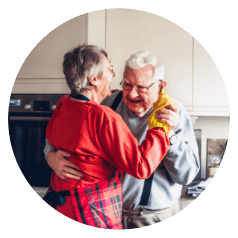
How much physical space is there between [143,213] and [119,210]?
0.31 feet

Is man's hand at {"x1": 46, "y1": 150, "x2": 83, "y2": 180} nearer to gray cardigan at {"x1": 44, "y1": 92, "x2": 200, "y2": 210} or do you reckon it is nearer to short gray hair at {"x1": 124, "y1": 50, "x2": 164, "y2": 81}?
gray cardigan at {"x1": 44, "y1": 92, "x2": 200, "y2": 210}

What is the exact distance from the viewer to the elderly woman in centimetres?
102

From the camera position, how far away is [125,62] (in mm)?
1055

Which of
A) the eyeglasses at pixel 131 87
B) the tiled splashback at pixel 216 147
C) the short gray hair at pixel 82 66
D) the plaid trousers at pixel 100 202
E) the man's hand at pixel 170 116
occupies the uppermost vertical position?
the short gray hair at pixel 82 66

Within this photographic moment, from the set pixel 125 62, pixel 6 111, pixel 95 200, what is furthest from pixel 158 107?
pixel 6 111

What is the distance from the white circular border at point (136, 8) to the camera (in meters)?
1.10

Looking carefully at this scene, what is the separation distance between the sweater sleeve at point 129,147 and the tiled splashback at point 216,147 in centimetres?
18

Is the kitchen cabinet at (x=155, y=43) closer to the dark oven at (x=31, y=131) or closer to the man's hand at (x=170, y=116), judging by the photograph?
the man's hand at (x=170, y=116)

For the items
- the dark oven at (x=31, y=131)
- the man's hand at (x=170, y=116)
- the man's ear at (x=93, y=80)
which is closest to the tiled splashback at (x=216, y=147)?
the man's hand at (x=170, y=116)

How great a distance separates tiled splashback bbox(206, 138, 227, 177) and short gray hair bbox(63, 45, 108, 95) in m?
0.50

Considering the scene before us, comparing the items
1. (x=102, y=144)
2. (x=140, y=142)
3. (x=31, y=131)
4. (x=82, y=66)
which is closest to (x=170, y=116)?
(x=140, y=142)

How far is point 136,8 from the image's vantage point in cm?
112

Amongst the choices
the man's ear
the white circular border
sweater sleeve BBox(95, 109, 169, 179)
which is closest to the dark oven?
the white circular border

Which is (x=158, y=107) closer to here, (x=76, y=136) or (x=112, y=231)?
(x=76, y=136)
